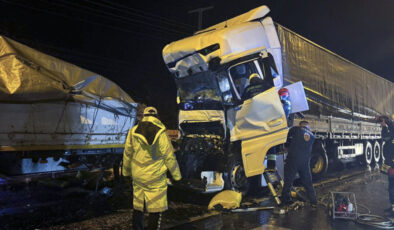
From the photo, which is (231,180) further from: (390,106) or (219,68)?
(390,106)

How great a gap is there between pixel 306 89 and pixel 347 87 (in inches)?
143

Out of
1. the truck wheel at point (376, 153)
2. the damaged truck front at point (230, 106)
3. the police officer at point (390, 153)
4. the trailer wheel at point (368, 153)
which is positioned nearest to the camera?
the police officer at point (390, 153)

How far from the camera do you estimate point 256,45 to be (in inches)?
250

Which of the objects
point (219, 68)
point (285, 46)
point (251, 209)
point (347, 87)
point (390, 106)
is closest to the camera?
point (251, 209)

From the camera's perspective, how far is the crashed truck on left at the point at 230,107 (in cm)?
614

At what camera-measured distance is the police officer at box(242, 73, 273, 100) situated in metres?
6.23

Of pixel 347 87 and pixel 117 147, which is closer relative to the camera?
pixel 117 147

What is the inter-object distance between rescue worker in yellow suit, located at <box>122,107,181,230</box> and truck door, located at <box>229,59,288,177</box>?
300 cm

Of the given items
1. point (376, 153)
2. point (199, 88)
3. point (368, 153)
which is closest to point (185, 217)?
point (199, 88)

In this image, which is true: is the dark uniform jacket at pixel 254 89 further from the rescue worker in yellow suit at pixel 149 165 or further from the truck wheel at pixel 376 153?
the truck wheel at pixel 376 153

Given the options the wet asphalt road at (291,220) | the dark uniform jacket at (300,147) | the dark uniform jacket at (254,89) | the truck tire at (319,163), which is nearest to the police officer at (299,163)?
the dark uniform jacket at (300,147)

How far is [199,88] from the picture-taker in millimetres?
6730

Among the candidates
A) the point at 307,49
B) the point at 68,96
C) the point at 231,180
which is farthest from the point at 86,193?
the point at 307,49

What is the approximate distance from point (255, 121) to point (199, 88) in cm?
146
